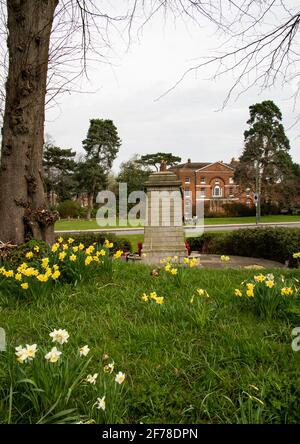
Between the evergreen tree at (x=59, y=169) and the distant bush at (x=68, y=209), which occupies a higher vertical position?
the evergreen tree at (x=59, y=169)

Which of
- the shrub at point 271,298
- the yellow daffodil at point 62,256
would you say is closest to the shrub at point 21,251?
the yellow daffodil at point 62,256

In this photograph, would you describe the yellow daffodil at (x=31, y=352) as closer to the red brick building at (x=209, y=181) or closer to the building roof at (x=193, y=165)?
the red brick building at (x=209, y=181)

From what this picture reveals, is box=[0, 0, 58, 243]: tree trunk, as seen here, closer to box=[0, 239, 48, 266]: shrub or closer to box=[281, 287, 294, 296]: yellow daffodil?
box=[0, 239, 48, 266]: shrub

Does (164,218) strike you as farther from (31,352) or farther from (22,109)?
(31,352)

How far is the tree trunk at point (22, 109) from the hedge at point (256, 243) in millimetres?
9545

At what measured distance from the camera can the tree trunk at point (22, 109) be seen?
523cm

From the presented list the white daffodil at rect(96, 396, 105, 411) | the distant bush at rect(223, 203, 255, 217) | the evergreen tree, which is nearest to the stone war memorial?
the white daffodil at rect(96, 396, 105, 411)

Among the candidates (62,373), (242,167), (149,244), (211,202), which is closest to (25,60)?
(62,373)

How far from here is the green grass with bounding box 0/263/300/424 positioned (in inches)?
80.8

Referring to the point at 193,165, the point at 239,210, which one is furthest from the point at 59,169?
the point at 239,210

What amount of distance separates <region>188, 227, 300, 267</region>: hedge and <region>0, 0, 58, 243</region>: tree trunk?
31.3ft

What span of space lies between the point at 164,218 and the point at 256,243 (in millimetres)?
4512

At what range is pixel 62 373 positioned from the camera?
195 cm
